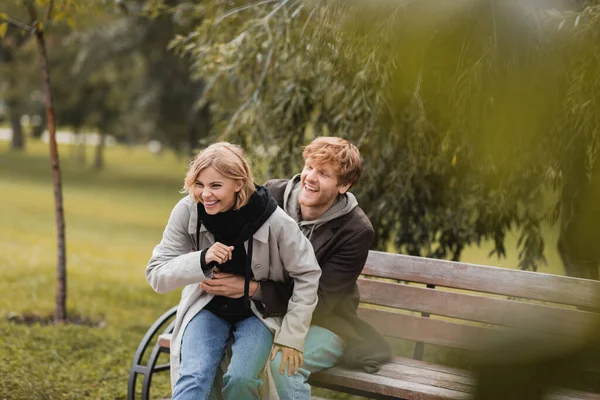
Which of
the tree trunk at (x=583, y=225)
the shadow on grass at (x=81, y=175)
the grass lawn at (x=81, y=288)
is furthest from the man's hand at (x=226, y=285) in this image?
the shadow on grass at (x=81, y=175)

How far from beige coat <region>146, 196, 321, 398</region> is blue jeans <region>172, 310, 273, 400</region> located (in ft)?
0.16

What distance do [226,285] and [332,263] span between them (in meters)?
0.42

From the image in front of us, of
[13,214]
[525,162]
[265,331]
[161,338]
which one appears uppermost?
[525,162]

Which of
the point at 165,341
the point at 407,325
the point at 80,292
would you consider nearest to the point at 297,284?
the point at 165,341

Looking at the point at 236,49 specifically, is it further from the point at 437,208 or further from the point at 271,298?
the point at 271,298

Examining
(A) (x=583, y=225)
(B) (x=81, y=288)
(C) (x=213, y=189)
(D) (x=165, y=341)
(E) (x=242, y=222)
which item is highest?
(A) (x=583, y=225)

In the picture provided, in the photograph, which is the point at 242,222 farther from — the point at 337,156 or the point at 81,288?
the point at 81,288

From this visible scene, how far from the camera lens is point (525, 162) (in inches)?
20.9

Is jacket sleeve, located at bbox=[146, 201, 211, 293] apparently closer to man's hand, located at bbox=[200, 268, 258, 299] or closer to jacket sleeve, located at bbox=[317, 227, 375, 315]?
man's hand, located at bbox=[200, 268, 258, 299]

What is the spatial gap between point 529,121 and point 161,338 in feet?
9.71

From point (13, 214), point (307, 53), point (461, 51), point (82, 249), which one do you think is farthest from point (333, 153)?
point (13, 214)

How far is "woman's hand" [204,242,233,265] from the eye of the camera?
2597mm

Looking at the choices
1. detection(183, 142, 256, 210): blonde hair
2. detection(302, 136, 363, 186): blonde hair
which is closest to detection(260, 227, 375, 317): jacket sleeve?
detection(302, 136, 363, 186): blonde hair

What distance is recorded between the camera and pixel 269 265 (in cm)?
287
